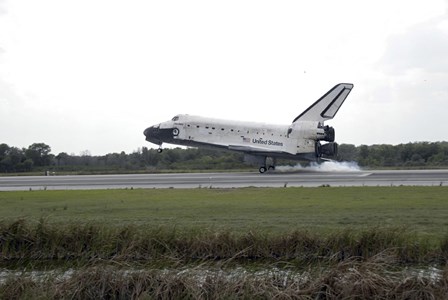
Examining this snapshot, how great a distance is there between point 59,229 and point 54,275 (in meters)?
3.69

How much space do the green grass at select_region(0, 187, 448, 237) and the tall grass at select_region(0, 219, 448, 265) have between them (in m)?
0.90

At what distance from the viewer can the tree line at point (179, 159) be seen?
59531mm

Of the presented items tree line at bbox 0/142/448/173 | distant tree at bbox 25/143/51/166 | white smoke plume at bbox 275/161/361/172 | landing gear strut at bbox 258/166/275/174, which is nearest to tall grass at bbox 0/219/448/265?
landing gear strut at bbox 258/166/275/174

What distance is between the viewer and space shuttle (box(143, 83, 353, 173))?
43.0m

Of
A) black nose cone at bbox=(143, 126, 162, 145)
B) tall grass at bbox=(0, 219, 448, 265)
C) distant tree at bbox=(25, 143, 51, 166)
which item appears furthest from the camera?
distant tree at bbox=(25, 143, 51, 166)

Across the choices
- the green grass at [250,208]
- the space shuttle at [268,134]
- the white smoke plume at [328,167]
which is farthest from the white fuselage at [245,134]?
the green grass at [250,208]

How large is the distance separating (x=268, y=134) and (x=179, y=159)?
30.4m

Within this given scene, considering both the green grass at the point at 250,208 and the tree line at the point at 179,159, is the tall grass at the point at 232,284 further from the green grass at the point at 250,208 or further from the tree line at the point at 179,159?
the tree line at the point at 179,159

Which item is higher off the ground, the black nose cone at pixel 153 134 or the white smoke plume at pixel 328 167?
the black nose cone at pixel 153 134

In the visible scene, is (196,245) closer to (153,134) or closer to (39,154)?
(153,134)

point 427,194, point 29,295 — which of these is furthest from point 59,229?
point 427,194

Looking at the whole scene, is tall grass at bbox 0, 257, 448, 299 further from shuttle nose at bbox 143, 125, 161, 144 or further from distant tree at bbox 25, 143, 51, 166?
distant tree at bbox 25, 143, 51, 166

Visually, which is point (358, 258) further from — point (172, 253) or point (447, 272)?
point (172, 253)

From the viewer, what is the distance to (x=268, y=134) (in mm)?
44438
